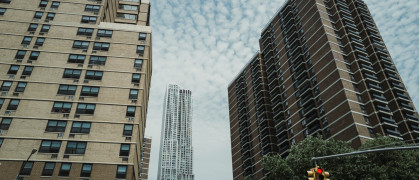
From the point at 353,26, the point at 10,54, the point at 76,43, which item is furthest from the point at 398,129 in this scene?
the point at 10,54

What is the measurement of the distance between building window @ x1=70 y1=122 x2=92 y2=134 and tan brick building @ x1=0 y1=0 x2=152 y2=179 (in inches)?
4.5

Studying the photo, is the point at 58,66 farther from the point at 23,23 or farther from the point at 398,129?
the point at 398,129

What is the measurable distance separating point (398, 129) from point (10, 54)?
6168cm

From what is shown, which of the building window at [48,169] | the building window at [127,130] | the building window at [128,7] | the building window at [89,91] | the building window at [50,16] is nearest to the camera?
the building window at [48,169]

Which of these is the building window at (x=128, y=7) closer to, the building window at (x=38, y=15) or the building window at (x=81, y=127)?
the building window at (x=38, y=15)

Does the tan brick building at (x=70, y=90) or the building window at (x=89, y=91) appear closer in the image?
the tan brick building at (x=70, y=90)

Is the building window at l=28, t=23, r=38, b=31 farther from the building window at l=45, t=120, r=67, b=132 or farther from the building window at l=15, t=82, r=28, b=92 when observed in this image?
the building window at l=45, t=120, r=67, b=132

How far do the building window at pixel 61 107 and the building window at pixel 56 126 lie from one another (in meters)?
1.60

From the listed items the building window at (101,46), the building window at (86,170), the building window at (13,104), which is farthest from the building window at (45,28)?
the building window at (86,170)

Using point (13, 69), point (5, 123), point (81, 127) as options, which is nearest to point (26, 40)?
point (13, 69)

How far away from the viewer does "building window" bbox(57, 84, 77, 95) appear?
41.6 meters

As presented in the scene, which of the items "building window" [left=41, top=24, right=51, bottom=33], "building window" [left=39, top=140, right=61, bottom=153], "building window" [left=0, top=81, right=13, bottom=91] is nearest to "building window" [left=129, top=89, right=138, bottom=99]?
"building window" [left=39, top=140, right=61, bottom=153]

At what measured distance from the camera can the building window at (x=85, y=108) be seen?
1594 inches

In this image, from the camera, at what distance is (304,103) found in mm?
62312
